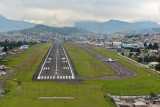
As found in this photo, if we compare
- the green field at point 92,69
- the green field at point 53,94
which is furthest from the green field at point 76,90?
the green field at point 92,69

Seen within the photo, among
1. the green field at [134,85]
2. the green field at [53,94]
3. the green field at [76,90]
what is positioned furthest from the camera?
the green field at [134,85]

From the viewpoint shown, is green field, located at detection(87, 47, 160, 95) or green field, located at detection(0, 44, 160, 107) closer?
green field, located at detection(0, 44, 160, 107)

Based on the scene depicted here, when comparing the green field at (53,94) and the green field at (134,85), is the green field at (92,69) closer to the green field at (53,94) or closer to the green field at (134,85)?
the green field at (134,85)

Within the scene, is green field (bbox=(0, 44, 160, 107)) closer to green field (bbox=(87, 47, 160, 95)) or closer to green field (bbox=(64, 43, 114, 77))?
green field (bbox=(87, 47, 160, 95))

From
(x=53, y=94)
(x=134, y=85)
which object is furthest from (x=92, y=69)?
(x=53, y=94)

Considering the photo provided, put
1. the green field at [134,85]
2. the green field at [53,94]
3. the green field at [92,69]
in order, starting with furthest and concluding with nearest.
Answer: the green field at [92,69], the green field at [134,85], the green field at [53,94]

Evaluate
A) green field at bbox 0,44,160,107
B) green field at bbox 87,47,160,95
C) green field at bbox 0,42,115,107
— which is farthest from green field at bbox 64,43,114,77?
green field at bbox 0,42,115,107

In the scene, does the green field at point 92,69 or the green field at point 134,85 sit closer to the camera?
the green field at point 134,85

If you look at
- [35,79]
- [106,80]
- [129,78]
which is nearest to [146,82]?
[129,78]
